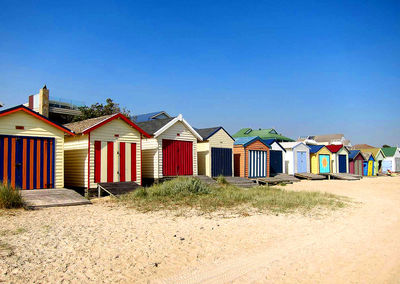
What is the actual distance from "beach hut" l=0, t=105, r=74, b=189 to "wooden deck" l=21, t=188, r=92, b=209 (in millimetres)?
717

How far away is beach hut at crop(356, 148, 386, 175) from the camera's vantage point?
44.5 metres

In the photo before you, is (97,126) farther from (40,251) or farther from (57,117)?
(57,117)

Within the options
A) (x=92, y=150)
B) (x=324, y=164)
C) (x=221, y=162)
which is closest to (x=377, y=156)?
(x=324, y=164)

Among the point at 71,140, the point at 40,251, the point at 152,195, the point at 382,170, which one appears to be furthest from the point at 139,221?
the point at 382,170

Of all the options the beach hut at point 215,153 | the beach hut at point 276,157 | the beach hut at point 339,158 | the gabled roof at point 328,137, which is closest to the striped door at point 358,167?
the beach hut at point 339,158

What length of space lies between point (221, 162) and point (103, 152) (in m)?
9.31

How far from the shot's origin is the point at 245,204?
42.0 ft

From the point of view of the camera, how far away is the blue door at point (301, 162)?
3120 centimetres

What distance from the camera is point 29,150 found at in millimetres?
13609

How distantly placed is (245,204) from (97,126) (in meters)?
7.41

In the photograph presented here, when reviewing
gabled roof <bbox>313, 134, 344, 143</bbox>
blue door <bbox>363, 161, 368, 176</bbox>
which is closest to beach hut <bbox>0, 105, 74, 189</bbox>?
blue door <bbox>363, 161, 368, 176</bbox>

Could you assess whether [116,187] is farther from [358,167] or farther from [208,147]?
[358,167]

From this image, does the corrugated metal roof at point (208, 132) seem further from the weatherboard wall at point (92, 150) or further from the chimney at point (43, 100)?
the chimney at point (43, 100)

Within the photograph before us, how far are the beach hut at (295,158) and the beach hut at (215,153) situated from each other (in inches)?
357
